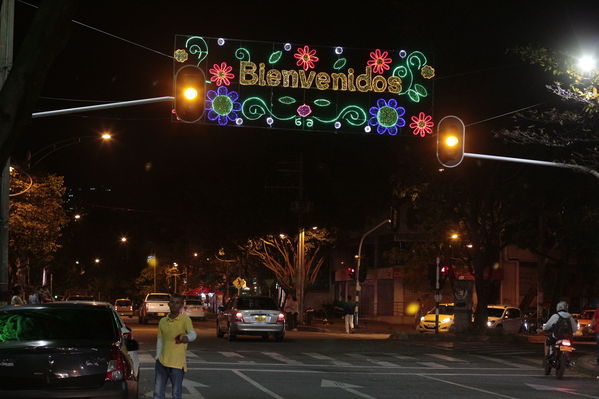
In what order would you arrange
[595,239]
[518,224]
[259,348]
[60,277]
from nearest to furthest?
[259,348], [595,239], [518,224], [60,277]

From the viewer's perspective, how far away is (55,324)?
1085 cm

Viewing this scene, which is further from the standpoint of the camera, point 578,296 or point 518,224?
point 578,296

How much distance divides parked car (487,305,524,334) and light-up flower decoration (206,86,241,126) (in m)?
21.9

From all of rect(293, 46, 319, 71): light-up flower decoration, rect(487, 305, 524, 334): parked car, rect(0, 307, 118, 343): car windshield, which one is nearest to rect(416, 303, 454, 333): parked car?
rect(487, 305, 524, 334): parked car

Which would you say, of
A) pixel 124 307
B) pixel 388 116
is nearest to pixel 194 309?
pixel 124 307

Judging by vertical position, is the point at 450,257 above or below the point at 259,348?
above

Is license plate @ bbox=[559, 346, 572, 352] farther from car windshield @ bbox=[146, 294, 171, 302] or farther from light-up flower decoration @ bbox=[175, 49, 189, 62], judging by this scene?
car windshield @ bbox=[146, 294, 171, 302]

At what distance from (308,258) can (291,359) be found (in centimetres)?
3306

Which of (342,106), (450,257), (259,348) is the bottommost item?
(259,348)

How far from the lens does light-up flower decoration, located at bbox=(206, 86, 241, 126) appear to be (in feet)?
81.1

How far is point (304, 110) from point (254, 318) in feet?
32.3

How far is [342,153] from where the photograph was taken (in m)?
51.1

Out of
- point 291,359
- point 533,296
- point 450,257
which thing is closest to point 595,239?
point 450,257

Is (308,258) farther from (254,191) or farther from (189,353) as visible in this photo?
(189,353)
